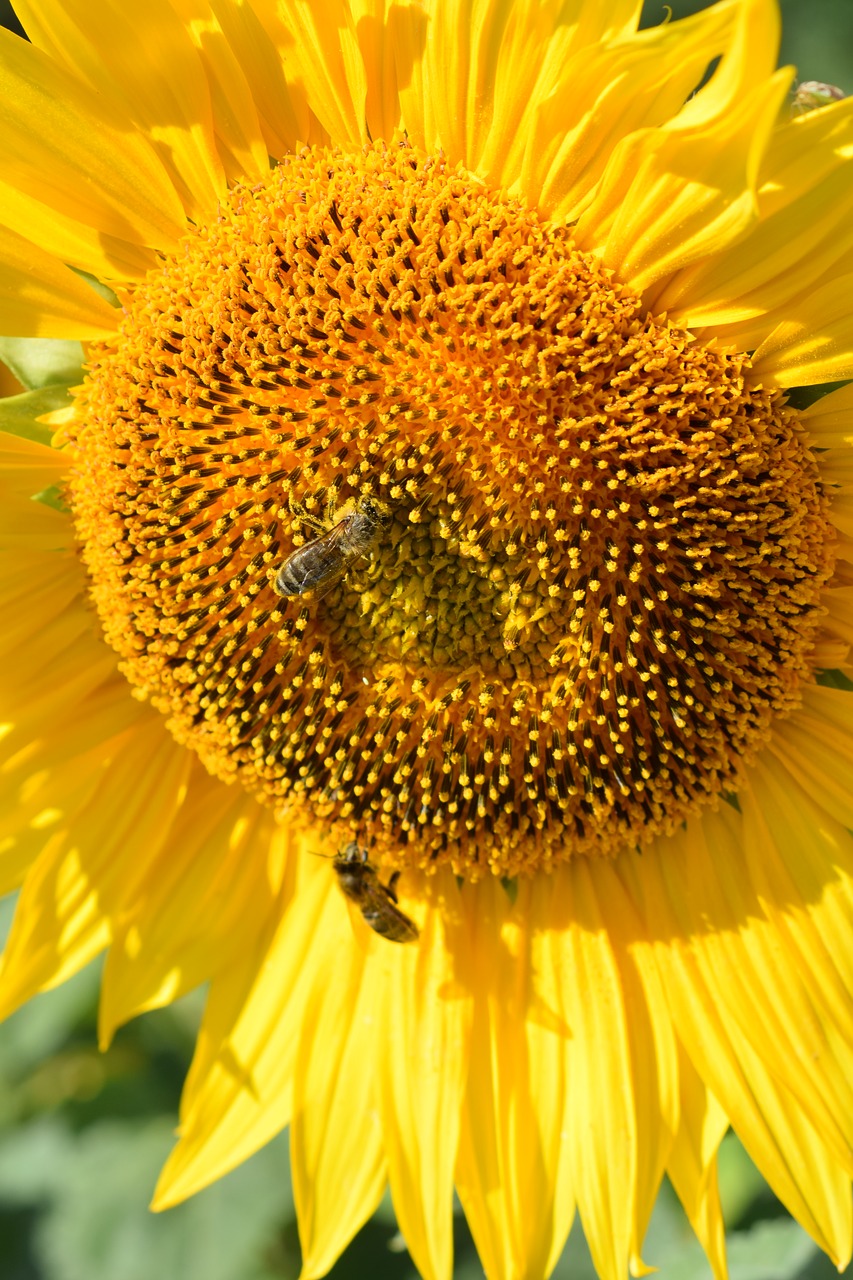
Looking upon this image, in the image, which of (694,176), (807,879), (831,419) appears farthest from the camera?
(807,879)

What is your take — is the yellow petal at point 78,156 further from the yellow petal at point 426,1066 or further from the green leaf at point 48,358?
the yellow petal at point 426,1066

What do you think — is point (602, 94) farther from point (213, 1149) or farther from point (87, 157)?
point (213, 1149)

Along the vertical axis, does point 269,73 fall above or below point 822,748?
above

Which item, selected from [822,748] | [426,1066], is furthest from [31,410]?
[822,748]

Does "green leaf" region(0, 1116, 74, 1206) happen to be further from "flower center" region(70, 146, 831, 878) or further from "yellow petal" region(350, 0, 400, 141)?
"yellow petal" region(350, 0, 400, 141)

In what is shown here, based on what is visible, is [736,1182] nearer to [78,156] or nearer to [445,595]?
[445,595]

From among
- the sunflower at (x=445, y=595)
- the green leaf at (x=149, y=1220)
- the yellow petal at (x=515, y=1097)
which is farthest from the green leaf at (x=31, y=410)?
the green leaf at (x=149, y=1220)
